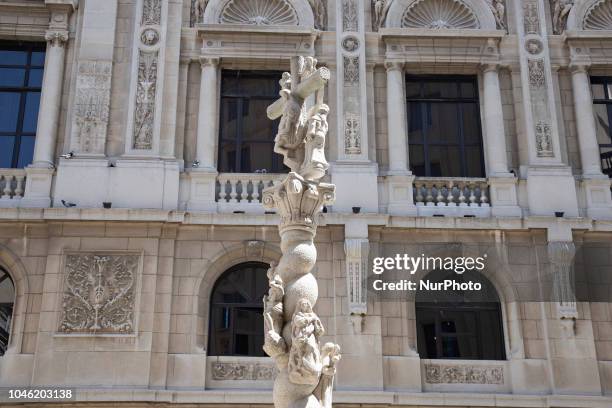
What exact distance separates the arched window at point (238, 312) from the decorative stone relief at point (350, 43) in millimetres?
5775

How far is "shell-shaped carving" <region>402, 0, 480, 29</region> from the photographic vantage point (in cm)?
1888

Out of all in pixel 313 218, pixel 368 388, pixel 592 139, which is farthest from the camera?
pixel 592 139

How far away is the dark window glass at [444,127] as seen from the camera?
1789cm

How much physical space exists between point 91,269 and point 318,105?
849 centimetres

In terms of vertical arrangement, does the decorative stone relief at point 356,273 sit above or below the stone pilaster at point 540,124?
below

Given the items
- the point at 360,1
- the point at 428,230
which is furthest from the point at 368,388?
the point at 360,1

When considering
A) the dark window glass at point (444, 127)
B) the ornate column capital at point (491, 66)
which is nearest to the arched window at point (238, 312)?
the dark window glass at point (444, 127)

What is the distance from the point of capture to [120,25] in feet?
59.2

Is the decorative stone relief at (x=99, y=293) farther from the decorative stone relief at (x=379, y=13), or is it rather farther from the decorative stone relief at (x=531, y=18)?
the decorative stone relief at (x=531, y=18)

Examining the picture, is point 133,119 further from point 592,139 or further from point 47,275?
point 592,139

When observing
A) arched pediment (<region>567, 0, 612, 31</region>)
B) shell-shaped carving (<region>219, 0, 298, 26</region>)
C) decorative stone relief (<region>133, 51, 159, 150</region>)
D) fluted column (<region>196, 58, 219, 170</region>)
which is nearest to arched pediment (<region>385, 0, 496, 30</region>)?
arched pediment (<region>567, 0, 612, 31</region>)

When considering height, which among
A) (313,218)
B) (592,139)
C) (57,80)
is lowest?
(313,218)

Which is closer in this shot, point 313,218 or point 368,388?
point 313,218

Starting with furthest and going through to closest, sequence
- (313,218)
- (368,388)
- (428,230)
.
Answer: (428,230) < (368,388) < (313,218)
